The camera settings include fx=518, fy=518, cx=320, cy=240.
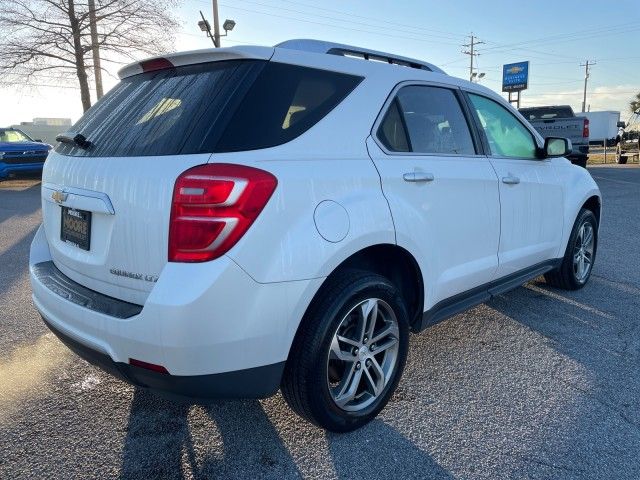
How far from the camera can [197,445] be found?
7.94 feet

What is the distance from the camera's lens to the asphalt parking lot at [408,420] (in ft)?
7.48

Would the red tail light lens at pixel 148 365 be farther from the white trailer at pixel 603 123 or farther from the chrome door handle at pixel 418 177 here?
the white trailer at pixel 603 123

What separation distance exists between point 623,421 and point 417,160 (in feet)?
5.51

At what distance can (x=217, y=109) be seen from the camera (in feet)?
7.07

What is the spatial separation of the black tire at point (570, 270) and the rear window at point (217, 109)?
9.18 ft

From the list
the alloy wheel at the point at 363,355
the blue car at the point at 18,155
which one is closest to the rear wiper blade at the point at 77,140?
the alloy wheel at the point at 363,355

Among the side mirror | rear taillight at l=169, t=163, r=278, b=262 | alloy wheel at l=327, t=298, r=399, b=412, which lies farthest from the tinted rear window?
the side mirror

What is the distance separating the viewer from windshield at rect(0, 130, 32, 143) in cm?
1543

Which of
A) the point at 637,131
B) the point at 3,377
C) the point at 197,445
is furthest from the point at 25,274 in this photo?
the point at 637,131

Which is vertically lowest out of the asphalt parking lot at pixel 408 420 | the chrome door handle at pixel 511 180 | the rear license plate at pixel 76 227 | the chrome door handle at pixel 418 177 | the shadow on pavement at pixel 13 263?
the asphalt parking lot at pixel 408 420

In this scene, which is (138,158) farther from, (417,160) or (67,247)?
(417,160)

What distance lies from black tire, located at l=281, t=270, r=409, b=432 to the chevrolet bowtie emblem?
128 centimetres

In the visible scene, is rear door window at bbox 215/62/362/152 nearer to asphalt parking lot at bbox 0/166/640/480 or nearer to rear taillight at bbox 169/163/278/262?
rear taillight at bbox 169/163/278/262

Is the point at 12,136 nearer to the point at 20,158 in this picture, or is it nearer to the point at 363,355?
the point at 20,158
